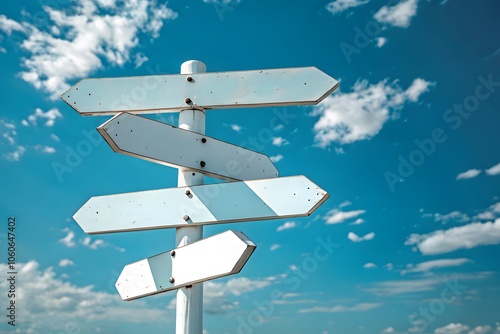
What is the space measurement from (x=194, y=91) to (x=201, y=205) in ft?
2.45

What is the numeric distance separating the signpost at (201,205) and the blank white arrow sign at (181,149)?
0.21 metres

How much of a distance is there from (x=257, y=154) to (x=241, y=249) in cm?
94

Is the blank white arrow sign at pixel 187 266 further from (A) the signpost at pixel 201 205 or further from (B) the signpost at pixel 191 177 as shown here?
(A) the signpost at pixel 201 205

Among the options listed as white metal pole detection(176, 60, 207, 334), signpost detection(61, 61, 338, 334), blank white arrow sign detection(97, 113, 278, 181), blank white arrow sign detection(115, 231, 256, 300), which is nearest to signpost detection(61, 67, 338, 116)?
signpost detection(61, 61, 338, 334)

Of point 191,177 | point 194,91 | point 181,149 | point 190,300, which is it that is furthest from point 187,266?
point 194,91

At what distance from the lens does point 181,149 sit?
245cm

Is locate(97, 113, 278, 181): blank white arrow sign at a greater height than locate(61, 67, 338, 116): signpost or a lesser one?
lesser

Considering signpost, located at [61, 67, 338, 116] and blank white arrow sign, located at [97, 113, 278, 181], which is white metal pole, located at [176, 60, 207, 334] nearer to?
blank white arrow sign, located at [97, 113, 278, 181]

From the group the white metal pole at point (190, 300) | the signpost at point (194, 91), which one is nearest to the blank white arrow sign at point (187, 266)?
the white metal pole at point (190, 300)

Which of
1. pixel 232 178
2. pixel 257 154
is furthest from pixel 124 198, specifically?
pixel 257 154

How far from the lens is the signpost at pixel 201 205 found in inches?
82.6

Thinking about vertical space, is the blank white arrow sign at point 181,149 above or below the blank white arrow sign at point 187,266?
above

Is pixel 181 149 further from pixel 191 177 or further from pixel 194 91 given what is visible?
pixel 194 91

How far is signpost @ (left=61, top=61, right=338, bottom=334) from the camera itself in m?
2.09
